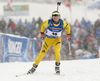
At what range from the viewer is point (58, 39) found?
5570 mm

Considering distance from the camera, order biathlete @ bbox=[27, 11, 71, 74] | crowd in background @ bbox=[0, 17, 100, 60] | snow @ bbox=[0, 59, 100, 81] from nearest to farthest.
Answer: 1. snow @ bbox=[0, 59, 100, 81]
2. biathlete @ bbox=[27, 11, 71, 74]
3. crowd in background @ bbox=[0, 17, 100, 60]

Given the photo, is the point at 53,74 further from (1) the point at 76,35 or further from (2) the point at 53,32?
(1) the point at 76,35

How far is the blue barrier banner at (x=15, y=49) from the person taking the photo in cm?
938

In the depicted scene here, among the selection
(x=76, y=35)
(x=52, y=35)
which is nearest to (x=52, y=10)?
(x=76, y=35)

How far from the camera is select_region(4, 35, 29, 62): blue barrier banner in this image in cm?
938

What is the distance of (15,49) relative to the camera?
32.2ft

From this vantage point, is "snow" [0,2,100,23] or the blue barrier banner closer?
the blue barrier banner

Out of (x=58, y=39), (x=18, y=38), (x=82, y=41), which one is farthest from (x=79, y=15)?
(x=58, y=39)

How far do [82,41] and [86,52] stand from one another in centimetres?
135

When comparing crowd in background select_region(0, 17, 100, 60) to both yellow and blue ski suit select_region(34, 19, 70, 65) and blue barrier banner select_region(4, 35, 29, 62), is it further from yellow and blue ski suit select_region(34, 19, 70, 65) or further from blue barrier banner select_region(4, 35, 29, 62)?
yellow and blue ski suit select_region(34, 19, 70, 65)

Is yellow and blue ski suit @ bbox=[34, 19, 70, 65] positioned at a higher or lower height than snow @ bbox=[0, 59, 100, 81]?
higher

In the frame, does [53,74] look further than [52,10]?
No

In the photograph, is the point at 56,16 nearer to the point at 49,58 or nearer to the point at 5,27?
the point at 49,58

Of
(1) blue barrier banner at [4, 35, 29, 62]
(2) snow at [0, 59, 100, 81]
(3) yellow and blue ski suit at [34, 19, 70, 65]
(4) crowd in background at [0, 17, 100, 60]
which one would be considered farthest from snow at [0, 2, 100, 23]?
(3) yellow and blue ski suit at [34, 19, 70, 65]
